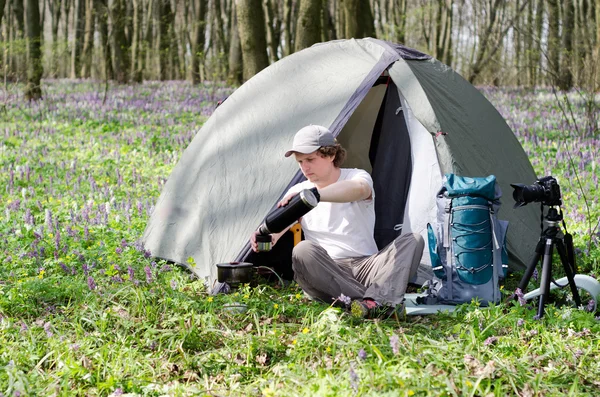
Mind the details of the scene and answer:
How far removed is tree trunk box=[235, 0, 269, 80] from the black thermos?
10399mm

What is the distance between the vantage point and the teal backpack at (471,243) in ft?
16.8

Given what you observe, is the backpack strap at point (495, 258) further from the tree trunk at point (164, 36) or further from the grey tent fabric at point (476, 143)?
the tree trunk at point (164, 36)

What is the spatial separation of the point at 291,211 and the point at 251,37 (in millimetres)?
10781

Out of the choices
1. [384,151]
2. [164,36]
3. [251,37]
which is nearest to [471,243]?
[384,151]

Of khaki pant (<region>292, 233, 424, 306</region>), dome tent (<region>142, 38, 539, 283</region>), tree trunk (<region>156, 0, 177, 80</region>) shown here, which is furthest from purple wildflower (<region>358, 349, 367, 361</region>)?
tree trunk (<region>156, 0, 177, 80</region>)

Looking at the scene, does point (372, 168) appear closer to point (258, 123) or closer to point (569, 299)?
point (258, 123)

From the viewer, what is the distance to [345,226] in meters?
5.21

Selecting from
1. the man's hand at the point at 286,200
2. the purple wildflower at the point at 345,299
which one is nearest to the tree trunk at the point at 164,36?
the man's hand at the point at 286,200

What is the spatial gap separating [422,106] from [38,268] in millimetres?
3442

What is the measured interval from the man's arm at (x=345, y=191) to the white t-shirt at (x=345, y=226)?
16cm

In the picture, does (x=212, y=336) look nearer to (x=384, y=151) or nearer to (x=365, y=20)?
(x=384, y=151)

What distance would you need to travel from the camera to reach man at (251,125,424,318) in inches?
190

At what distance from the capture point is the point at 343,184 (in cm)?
490

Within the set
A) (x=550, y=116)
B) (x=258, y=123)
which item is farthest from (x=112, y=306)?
(x=550, y=116)
